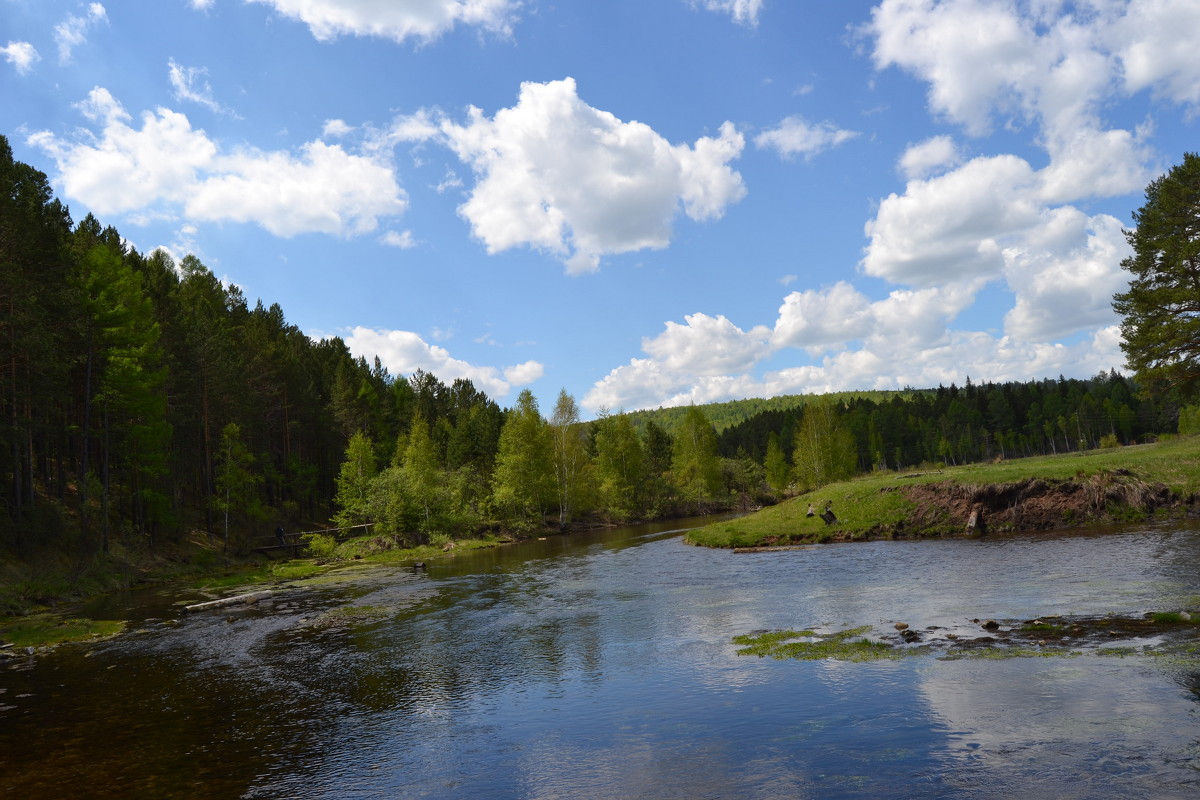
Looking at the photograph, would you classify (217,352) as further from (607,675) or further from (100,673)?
(607,675)

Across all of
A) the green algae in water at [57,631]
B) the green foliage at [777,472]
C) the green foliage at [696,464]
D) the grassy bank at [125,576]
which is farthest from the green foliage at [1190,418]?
the green algae in water at [57,631]

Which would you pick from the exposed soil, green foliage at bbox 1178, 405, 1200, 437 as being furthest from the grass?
green foliage at bbox 1178, 405, 1200, 437

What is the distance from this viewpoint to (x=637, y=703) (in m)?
15.4

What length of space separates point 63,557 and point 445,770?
46.7m

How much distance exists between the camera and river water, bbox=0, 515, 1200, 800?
1091 centimetres

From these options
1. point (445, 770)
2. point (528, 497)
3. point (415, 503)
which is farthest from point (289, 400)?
point (445, 770)

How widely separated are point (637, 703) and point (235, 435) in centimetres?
6521

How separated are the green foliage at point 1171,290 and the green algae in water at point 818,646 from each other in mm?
47168

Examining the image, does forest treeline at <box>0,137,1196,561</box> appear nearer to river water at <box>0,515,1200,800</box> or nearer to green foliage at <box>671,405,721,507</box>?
green foliage at <box>671,405,721,507</box>

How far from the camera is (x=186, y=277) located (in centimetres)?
10688

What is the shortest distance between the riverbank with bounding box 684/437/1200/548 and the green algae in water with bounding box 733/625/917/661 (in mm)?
25559

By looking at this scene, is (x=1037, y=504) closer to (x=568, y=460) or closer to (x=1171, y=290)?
(x=1171, y=290)

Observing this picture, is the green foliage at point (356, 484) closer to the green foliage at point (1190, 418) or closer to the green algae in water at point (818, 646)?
the green algae in water at point (818, 646)

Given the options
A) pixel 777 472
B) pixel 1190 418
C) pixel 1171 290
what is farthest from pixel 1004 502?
pixel 1190 418
